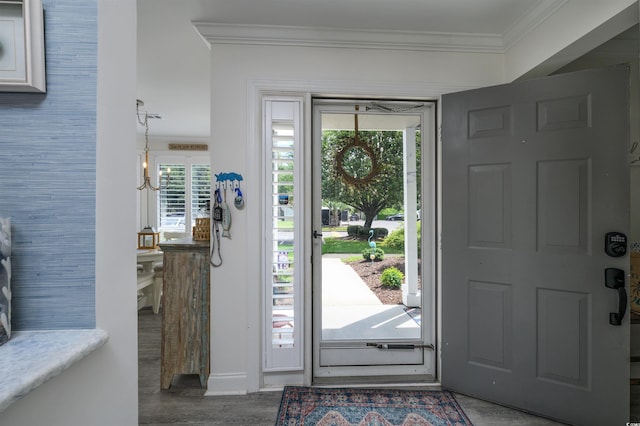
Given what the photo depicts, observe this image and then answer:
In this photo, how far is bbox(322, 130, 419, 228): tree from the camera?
2438 mm

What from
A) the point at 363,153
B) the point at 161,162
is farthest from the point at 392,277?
the point at 161,162

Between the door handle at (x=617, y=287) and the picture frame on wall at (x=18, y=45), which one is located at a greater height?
the picture frame on wall at (x=18, y=45)

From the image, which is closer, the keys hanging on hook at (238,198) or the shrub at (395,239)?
the keys hanging on hook at (238,198)

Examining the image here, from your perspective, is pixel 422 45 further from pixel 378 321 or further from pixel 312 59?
pixel 378 321

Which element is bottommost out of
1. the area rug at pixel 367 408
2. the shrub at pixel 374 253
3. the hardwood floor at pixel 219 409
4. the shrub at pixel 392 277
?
the hardwood floor at pixel 219 409

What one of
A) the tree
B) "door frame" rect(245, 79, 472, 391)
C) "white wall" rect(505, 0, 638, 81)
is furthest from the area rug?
"white wall" rect(505, 0, 638, 81)

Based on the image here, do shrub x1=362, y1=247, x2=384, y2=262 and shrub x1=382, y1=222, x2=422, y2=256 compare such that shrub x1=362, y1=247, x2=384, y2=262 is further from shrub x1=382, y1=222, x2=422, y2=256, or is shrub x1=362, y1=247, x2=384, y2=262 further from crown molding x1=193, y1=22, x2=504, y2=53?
crown molding x1=193, y1=22, x2=504, y2=53

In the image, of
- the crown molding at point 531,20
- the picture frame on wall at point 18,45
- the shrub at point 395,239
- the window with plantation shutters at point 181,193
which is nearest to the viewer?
the picture frame on wall at point 18,45

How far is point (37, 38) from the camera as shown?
2.23 feet

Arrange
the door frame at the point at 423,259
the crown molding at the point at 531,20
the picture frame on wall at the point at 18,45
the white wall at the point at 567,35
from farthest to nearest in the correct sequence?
1. the door frame at the point at 423,259
2. the crown molding at the point at 531,20
3. the white wall at the point at 567,35
4. the picture frame on wall at the point at 18,45

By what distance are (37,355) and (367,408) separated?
1896 mm

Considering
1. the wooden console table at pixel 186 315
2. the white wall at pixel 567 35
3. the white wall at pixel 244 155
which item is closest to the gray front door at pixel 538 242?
the white wall at pixel 567 35

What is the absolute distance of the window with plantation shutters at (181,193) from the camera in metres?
5.68

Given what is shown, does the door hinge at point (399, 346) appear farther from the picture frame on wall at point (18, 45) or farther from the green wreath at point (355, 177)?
the picture frame on wall at point (18, 45)
